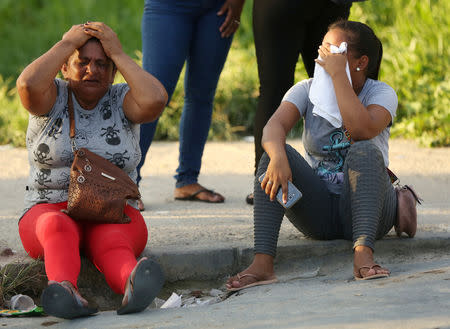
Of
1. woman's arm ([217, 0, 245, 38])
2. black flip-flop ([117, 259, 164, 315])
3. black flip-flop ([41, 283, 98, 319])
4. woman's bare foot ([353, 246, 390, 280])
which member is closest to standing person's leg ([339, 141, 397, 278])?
woman's bare foot ([353, 246, 390, 280])

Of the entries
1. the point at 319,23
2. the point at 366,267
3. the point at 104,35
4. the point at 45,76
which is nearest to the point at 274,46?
the point at 319,23

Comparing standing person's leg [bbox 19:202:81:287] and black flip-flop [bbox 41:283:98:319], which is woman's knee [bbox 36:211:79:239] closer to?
standing person's leg [bbox 19:202:81:287]

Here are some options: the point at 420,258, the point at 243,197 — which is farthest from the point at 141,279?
the point at 243,197

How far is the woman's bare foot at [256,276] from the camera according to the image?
3.12 meters

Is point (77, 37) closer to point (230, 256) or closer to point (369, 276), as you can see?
point (230, 256)

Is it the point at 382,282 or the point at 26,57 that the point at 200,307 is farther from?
the point at 26,57

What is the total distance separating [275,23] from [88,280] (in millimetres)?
1646

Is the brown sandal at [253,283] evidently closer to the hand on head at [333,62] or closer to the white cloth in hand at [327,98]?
the white cloth in hand at [327,98]

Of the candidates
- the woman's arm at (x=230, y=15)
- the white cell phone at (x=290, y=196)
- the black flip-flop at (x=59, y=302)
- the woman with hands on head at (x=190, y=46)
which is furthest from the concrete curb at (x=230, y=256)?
the woman's arm at (x=230, y=15)

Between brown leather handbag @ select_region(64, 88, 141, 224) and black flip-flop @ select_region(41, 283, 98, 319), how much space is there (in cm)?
49

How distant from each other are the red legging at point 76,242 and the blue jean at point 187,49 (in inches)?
43.8

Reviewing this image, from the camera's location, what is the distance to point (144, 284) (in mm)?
2695

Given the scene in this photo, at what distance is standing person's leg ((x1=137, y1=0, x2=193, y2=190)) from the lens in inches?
167

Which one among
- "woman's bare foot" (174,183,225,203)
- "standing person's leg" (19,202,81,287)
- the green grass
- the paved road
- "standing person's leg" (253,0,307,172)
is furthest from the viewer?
the green grass
